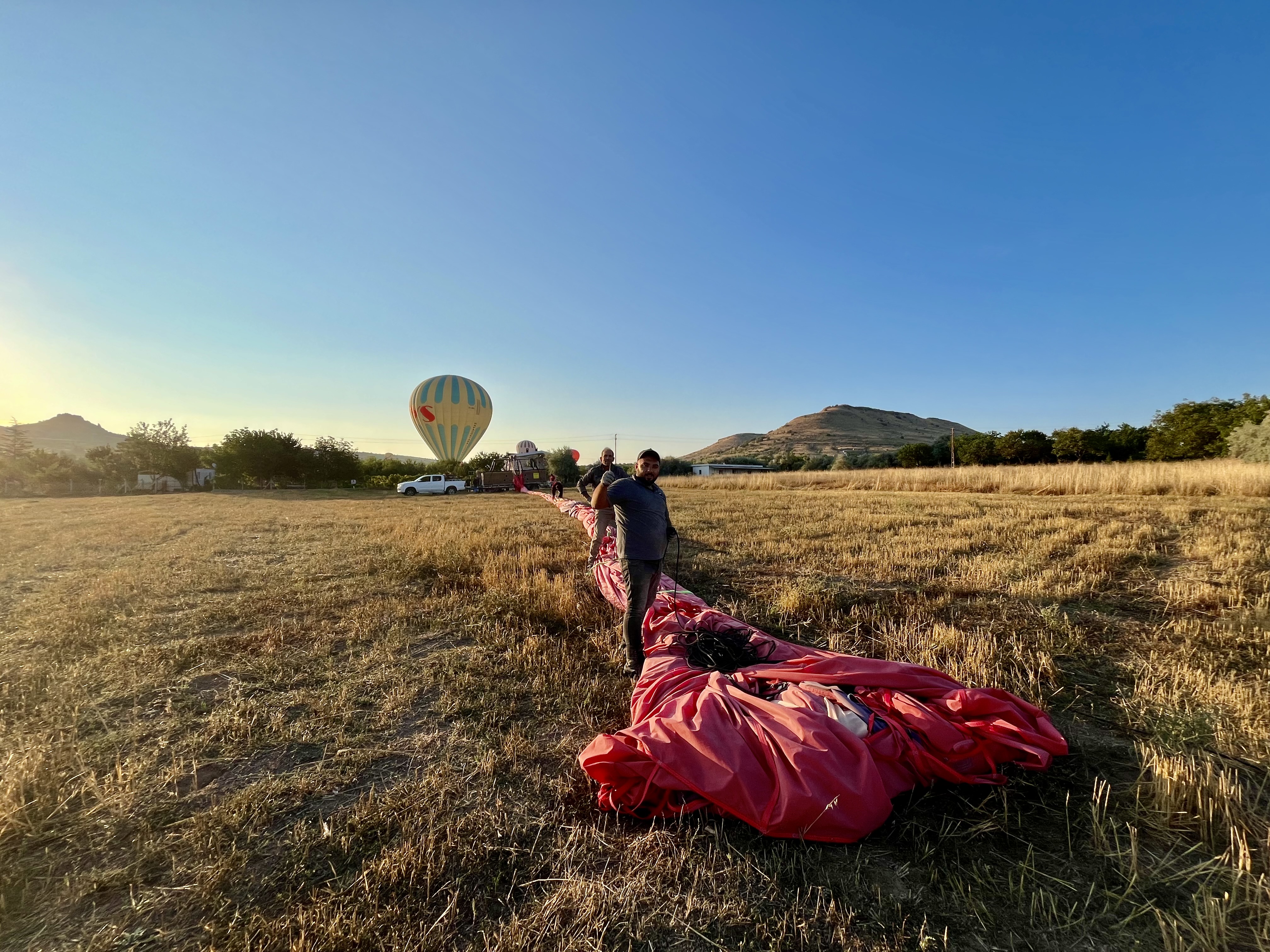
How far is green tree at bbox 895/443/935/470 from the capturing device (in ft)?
183

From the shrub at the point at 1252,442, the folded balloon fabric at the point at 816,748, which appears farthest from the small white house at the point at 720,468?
the folded balloon fabric at the point at 816,748

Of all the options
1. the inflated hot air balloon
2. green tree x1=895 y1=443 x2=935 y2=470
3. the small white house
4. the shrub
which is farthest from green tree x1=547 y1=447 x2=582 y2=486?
the shrub

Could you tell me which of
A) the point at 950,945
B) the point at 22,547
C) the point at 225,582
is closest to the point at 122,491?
the point at 22,547

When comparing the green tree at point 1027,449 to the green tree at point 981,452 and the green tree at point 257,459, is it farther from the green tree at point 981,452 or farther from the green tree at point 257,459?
the green tree at point 257,459

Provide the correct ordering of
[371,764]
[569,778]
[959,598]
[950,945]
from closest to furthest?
[950,945] < [569,778] < [371,764] < [959,598]

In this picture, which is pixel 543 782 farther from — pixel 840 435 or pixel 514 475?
pixel 840 435

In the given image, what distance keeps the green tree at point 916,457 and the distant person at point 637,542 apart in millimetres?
59209

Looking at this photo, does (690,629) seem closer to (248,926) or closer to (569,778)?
(569,778)

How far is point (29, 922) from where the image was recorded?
6.64ft

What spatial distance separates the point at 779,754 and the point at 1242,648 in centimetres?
493

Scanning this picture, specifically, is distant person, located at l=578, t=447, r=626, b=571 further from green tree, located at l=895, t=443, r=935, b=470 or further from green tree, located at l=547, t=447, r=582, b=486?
green tree, located at l=895, t=443, r=935, b=470

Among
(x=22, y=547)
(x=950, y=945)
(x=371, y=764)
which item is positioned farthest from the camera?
(x=22, y=547)

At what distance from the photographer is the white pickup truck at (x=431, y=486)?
37875mm

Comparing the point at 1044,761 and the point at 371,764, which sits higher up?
the point at 1044,761
